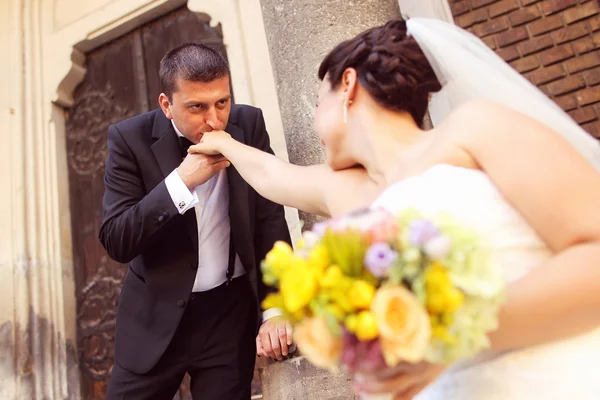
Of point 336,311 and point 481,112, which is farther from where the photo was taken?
point 481,112

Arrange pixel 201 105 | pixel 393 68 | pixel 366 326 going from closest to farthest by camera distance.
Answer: pixel 366 326
pixel 393 68
pixel 201 105

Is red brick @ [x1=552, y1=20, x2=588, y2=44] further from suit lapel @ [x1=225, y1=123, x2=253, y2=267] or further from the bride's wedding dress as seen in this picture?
the bride's wedding dress

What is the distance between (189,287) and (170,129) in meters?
0.63

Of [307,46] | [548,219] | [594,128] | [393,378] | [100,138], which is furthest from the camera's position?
[100,138]

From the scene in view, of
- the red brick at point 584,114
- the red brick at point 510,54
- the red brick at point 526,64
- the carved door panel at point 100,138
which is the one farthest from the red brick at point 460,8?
the carved door panel at point 100,138

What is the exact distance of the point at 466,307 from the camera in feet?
2.42

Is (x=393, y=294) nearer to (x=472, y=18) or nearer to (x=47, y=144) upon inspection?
(x=472, y=18)

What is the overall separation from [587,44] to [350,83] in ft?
8.23

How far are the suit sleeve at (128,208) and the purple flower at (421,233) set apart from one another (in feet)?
3.91

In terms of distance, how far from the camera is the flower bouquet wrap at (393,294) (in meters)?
0.70

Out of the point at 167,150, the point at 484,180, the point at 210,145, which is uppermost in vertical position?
the point at 167,150

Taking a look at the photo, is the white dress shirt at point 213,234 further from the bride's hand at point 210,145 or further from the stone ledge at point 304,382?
the stone ledge at point 304,382

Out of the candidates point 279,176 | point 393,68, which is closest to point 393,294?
point 393,68

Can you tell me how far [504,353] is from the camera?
1024 mm
